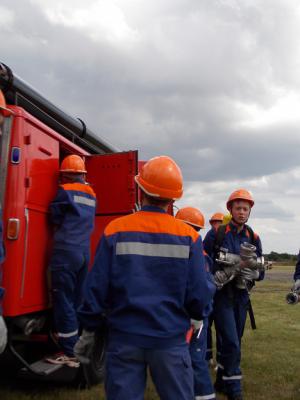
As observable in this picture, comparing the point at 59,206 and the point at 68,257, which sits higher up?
the point at 59,206

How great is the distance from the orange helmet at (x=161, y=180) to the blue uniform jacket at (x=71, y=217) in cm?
170

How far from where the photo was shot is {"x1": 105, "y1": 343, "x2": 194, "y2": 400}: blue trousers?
8.73ft

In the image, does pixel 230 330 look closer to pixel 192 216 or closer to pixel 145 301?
pixel 192 216

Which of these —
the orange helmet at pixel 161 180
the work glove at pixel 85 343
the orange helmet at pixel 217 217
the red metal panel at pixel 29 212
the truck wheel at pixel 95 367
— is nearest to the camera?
the work glove at pixel 85 343

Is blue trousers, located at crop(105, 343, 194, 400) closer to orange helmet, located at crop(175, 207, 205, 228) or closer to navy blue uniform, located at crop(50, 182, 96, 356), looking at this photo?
navy blue uniform, located at crop(50, 182, 96, 356)

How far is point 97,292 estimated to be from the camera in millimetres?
Result: 2719

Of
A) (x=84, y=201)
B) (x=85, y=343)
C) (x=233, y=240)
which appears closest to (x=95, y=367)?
(x=84, y=201)

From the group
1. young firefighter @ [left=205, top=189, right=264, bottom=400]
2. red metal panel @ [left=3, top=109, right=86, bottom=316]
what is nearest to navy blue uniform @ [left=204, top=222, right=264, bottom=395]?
young firefighter @ [left=205, top=189, right=264, bottom=400]

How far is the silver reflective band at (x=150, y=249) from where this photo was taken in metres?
2.74

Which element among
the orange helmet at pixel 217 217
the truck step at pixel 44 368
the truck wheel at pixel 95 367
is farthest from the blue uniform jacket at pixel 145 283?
the orange helmet at pixel 217 217

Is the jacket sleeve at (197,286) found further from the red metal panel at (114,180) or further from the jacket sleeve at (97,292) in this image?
the red metal panel at (114,180)

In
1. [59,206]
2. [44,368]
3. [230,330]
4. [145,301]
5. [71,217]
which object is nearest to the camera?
[145,301]

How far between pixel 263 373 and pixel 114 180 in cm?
315

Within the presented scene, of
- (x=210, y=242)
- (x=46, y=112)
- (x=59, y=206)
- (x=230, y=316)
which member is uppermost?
(x=46, y=112)
